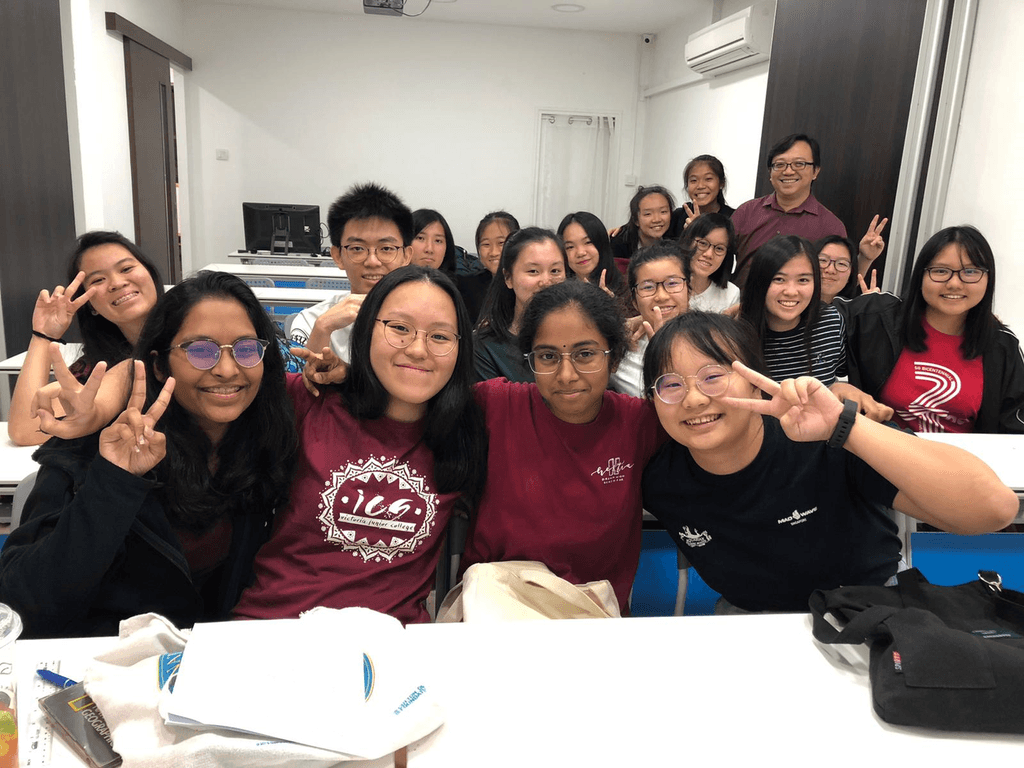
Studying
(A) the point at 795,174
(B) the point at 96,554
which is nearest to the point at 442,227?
(A) the point at 795,174

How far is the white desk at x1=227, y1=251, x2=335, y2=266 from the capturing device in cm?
696

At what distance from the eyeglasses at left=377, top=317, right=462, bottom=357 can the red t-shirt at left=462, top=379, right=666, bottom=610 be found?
0.24 m

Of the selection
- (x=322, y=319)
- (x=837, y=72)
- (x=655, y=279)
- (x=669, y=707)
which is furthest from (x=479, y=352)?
(x=837, y=72)

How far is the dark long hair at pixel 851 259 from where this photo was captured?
3.35 metres

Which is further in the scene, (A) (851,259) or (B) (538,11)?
(B) (538,11)

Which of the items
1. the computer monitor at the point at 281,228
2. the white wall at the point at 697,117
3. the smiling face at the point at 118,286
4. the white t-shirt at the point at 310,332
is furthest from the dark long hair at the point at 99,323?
the white wall at the point at 697,117

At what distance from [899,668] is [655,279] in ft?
5.80

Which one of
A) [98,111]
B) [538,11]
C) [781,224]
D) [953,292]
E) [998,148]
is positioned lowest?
[953,292]

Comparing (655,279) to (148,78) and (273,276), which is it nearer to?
(273,276)

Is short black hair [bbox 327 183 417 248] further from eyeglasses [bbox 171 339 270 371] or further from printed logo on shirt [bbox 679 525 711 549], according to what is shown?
printed logo on shirt [bbox 679 525 711 549]

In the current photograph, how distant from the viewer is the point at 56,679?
1.07 meters

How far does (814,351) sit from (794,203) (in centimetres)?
168

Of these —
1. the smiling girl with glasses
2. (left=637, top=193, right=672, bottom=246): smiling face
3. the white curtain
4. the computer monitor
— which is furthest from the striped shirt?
the white curtain

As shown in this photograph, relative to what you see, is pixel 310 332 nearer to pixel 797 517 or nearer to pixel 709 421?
pixel 709 421
